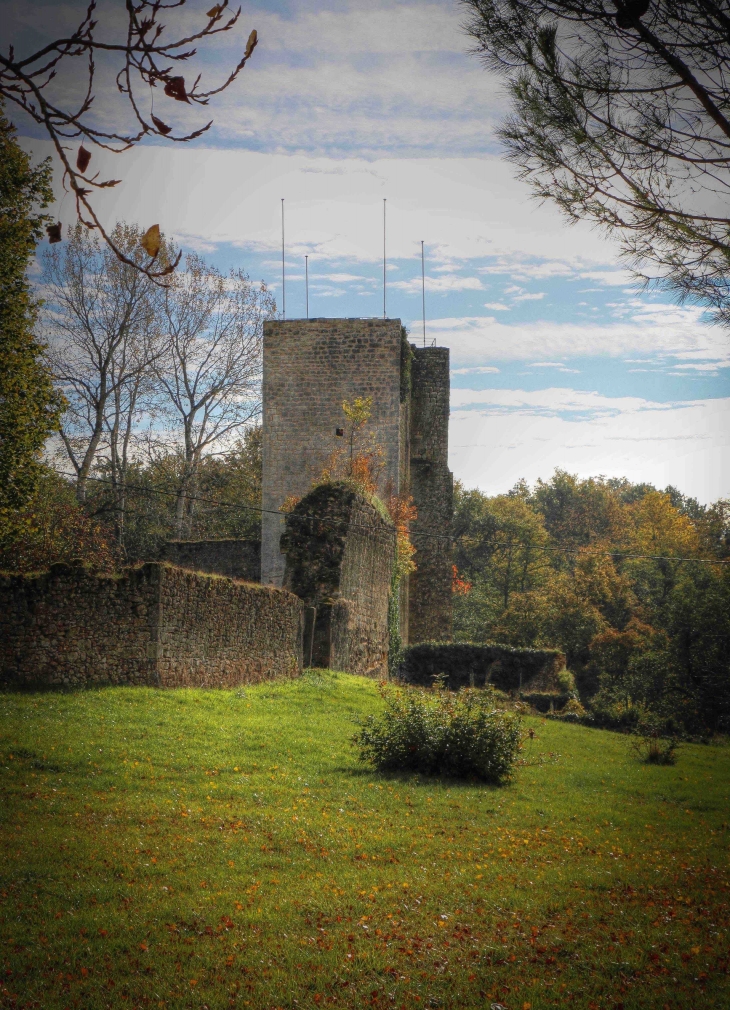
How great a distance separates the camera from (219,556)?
97.8ft

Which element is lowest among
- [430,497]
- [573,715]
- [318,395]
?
[573,715]

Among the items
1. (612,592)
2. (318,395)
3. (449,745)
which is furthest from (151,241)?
(612,592)

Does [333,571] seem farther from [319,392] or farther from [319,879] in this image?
[319,879]

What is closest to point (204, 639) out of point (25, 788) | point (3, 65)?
point (25, 788)

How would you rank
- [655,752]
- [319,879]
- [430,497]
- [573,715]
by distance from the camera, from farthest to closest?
[430,497] → [573,715] → [655,752] → [319,879]

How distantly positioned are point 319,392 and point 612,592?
687 inches

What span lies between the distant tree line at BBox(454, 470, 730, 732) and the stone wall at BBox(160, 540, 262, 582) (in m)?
10.3

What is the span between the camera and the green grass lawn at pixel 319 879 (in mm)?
5395

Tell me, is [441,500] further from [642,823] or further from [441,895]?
[441,895]

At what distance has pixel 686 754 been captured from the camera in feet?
59.7

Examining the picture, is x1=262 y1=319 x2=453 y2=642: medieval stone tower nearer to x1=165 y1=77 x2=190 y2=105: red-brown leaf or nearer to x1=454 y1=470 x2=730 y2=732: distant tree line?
x1=454 y1=470 x2=730 y2=732: distant tree line

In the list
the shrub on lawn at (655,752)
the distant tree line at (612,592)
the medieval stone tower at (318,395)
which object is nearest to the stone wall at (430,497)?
the medieval stone tower at (318,395)

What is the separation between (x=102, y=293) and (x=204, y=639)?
17367 millimetres

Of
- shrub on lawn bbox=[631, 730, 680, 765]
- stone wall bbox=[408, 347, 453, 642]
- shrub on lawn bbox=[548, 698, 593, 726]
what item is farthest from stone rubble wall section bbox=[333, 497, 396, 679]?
stone wall bbox=[408, 347, 453, 642]
